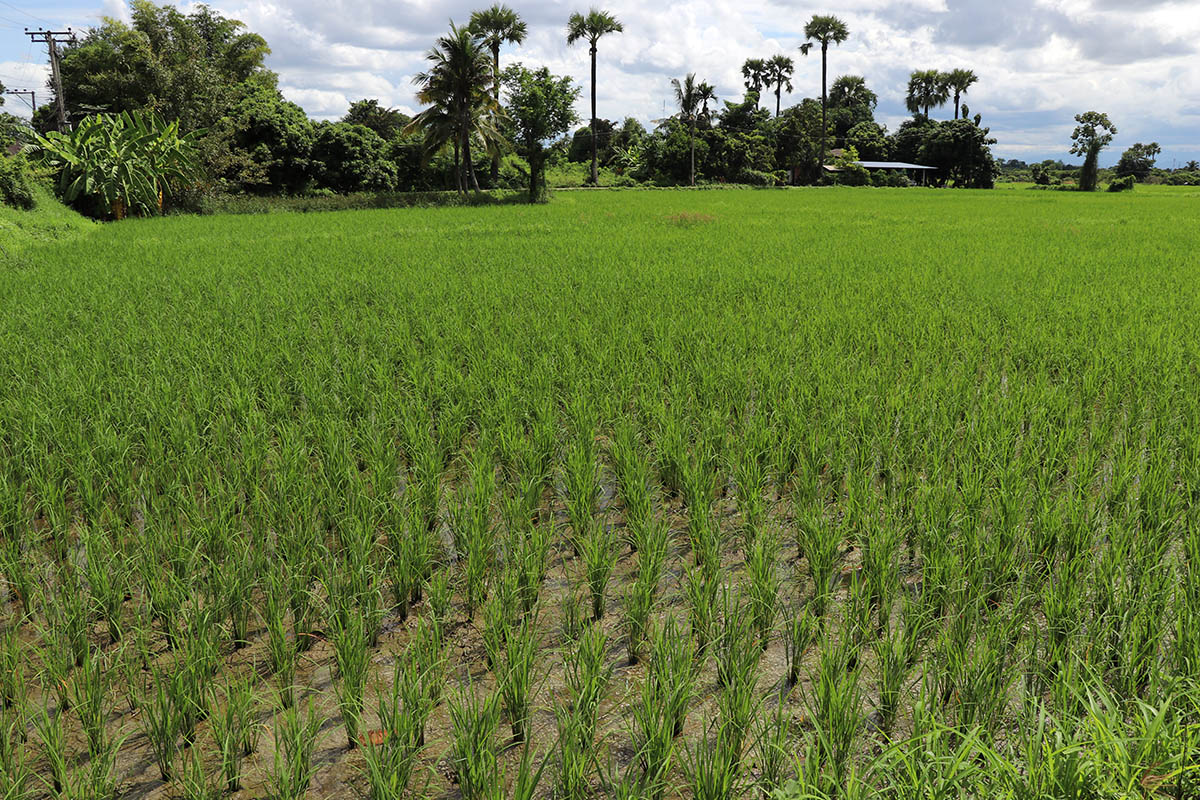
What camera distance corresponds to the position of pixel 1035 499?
2.73m

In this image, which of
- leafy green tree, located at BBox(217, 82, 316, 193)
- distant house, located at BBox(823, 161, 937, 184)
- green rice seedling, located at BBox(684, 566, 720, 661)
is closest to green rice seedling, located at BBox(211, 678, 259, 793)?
green rice seedling, located at BBox(684, 566, 720, 661)

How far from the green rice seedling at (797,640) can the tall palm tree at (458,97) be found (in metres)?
23.1

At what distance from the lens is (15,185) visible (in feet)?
45.1

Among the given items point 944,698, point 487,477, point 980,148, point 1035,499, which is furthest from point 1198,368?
point 980,148

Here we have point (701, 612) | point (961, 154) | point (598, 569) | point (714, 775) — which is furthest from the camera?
point (961, 154)

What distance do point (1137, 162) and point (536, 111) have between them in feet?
153

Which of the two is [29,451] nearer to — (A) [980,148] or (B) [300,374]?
(B) [300,374]

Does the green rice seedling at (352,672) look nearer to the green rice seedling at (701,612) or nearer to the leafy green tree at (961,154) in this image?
the green rice seedling at (701,612)

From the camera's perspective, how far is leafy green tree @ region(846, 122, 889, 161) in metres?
49.6

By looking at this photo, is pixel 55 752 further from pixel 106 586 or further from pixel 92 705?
pixel 106 586

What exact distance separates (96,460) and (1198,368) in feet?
19.3

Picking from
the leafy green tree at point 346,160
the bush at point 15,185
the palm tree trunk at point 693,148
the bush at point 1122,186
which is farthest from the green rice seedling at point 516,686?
the bush at point 1122,186

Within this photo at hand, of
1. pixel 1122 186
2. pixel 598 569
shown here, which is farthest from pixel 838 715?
pixel 1122 186

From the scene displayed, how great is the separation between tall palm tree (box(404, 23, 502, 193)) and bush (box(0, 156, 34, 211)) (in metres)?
11.2
